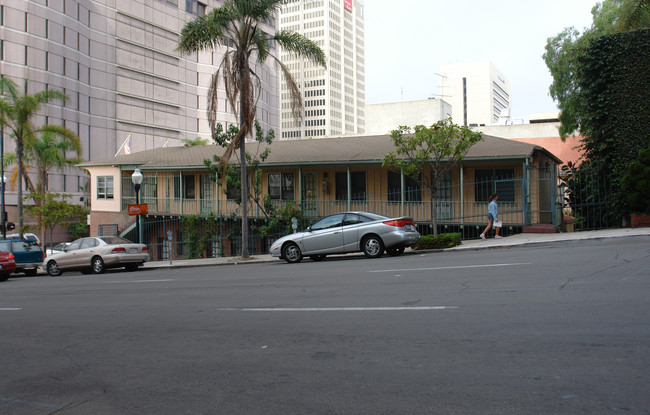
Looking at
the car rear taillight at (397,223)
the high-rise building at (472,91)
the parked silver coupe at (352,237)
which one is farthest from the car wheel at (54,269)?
the high-rise building at (472,91)

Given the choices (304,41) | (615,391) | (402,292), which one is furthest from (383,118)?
Answer: (615,391)

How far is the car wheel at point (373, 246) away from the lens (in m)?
17.7

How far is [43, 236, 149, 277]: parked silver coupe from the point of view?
21.9 metres

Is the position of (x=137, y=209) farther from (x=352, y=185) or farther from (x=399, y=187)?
(x=399, y=187)

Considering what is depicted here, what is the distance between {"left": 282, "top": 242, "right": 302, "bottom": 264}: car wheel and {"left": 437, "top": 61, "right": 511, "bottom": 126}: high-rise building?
16762cm

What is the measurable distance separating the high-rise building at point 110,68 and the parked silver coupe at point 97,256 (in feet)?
113

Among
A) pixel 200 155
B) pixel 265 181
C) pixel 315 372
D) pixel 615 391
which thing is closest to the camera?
pixel 615 391

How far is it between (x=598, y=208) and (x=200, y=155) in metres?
20.5

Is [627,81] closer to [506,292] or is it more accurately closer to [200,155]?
[506,292]

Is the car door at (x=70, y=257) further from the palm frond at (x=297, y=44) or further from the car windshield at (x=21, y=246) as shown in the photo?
the palm frond at (x=297, y=44)

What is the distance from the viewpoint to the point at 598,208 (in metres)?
21.8

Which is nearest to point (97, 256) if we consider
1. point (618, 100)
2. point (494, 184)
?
point (494, 184)

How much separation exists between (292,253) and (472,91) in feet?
575

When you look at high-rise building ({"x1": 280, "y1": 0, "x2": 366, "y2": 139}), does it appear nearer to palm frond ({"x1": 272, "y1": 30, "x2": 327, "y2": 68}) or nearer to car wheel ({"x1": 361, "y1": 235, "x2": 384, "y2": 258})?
palm frond ({"x1": 272, "y1": 30, "x2": 327, "y2": 68})
